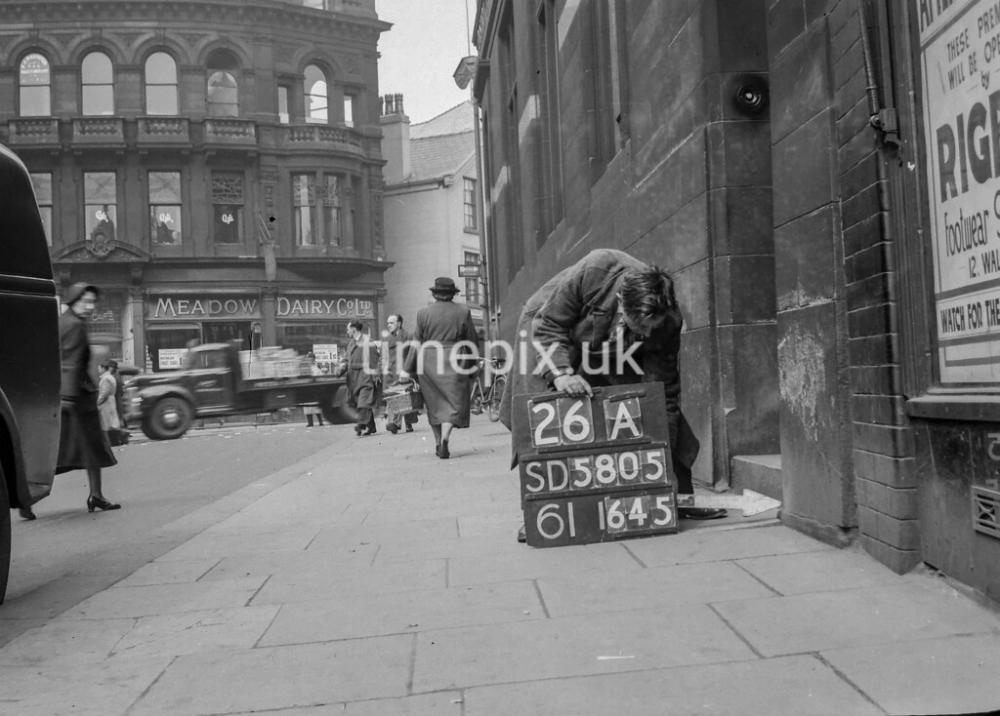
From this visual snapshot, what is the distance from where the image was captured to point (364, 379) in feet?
52.3

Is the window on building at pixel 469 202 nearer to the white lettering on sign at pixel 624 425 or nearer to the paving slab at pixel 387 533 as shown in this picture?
the paving slab at pixel 387 533

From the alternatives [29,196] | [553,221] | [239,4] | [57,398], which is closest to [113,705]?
[57,398]

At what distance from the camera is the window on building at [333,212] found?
117ft

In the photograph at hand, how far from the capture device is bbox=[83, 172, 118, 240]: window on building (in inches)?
1342

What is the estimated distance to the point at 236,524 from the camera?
684cm

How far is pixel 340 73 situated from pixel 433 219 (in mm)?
7070

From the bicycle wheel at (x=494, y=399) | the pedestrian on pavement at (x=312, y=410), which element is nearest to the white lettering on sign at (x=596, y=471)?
the bicycle wheel at (x=494, y=399)

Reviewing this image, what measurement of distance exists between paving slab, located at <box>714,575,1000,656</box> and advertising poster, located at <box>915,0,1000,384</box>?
2.71 ft

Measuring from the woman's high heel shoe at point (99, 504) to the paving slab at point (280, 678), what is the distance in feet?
16.9

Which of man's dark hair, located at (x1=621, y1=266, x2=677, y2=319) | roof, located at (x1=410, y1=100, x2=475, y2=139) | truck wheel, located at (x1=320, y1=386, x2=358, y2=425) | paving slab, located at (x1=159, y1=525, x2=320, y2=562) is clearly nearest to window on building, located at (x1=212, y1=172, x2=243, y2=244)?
roof, located at (x1=410, y1=100, x2=475, y2=139)

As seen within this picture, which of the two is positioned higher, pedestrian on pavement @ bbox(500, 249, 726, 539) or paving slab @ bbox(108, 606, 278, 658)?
pedestrian on pavement @ bbox(500, 249, 726, 539)

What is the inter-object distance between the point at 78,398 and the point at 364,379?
8164mm

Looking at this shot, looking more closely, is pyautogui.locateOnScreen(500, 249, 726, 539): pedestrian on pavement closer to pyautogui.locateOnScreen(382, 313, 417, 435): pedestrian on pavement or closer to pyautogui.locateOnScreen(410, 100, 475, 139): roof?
pyautogui.locateOnScreen(382, 313, 417, 435): pedestrian on pavement

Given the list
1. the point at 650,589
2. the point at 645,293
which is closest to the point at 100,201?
the point at 645,293
